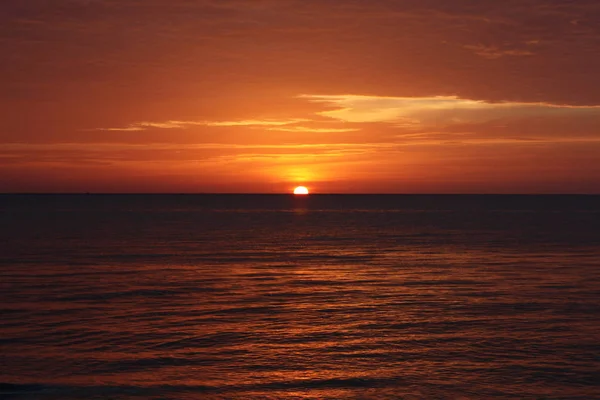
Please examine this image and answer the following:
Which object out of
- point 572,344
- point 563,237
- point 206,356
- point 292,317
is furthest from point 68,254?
point 563,237

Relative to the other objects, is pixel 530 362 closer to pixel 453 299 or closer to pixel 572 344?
pixel 572 344

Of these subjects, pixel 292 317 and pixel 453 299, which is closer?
pixel 292 317

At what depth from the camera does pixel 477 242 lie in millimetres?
75750

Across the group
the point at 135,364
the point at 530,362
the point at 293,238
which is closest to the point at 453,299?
the point at 530,362

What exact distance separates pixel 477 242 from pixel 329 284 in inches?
1540

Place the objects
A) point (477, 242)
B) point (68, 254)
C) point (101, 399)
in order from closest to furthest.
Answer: point (101, 399)
point (68, 254)
point (477, 242)

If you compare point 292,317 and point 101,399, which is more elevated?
point 292,317

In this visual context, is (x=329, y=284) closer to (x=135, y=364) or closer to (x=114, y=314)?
(x=114, y=314)

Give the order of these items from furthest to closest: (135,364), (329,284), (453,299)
Answer: (329,284) < (453,299) < (135,364)

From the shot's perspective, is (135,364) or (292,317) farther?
(292,317)

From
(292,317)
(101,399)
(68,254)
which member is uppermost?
(68,254)

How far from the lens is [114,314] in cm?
3070

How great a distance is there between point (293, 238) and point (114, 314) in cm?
5530

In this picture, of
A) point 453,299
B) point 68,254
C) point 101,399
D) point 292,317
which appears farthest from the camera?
point 68,254
